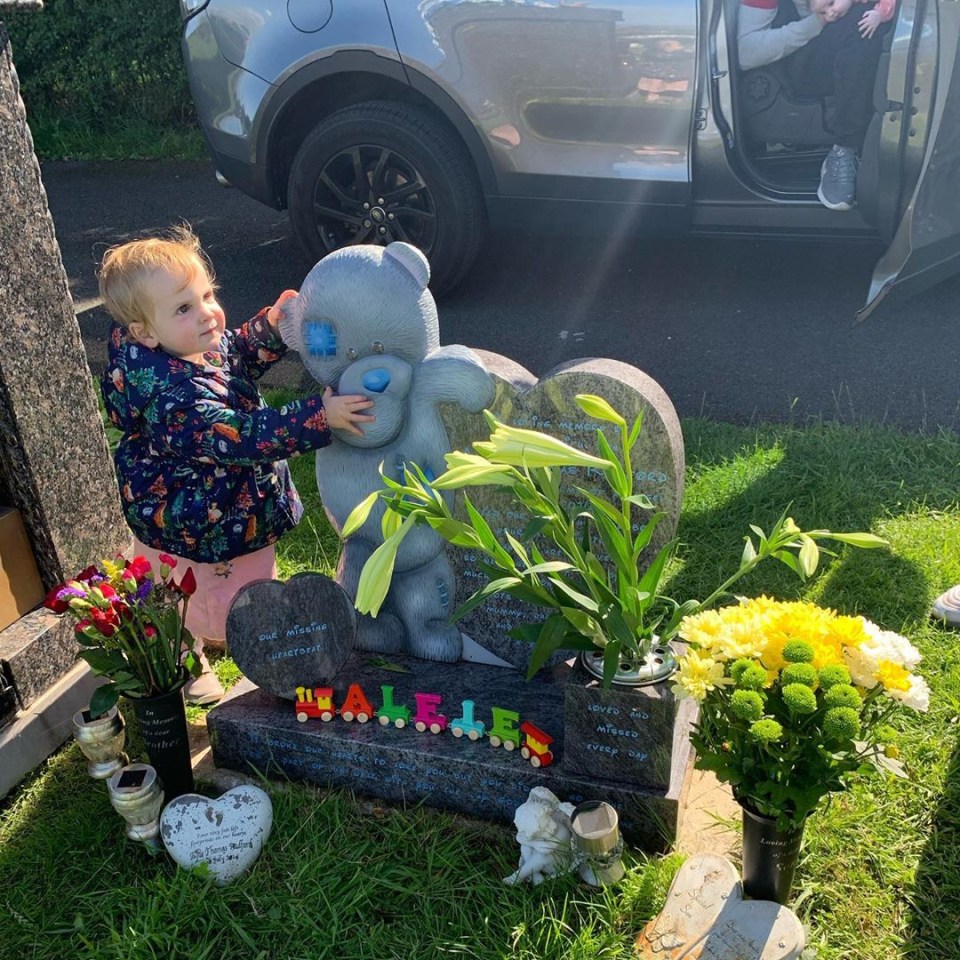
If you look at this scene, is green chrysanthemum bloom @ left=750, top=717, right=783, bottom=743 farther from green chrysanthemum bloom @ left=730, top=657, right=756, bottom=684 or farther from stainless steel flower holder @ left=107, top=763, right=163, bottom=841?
stainless steel flower holder @ left=107, top=763, right=163, bottom=841

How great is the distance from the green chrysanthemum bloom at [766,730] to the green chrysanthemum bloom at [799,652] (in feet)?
0.43

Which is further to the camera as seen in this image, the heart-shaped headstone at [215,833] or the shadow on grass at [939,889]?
the heart-shaped headstone at [215,833]

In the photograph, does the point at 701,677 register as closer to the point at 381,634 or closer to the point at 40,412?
the point at 381,634

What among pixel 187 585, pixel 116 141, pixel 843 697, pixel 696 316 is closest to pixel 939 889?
pixel 843 697

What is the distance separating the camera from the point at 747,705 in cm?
180

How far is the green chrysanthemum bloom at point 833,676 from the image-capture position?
1841 mm

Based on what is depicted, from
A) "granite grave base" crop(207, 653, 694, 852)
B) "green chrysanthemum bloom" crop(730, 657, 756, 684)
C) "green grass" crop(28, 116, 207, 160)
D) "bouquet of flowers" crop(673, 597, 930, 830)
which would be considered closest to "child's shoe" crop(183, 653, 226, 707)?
"granite grave base" crop(207, 653, 694, 852)

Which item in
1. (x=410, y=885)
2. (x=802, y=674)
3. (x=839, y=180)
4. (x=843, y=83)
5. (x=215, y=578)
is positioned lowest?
(x=410, y=885)

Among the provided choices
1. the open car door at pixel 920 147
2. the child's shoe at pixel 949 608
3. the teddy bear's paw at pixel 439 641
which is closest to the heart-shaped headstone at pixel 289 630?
the teddy bear's paw at pixel 439 641

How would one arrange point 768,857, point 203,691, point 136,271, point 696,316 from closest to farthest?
point 768,857, point 136,271, point 203,691, point 696,316

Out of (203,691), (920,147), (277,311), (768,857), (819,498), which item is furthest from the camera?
(920,147)

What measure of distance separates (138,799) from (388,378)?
112 centimetres

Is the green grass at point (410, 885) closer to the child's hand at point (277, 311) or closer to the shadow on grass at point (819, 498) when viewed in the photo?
the shadow on grass at point (819, 498)

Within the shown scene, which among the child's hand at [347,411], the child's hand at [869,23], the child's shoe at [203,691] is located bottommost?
the child's shoe at [203,691]
